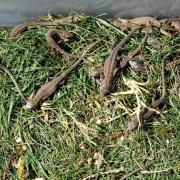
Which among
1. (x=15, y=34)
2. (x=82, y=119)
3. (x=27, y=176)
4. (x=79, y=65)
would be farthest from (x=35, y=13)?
(x=27, y=176)

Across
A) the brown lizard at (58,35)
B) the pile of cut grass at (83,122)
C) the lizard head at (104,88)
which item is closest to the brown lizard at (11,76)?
the pile of cut grass at (83,122)

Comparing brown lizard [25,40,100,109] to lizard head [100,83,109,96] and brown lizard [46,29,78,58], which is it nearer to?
brown lizard [46,29,78,58]

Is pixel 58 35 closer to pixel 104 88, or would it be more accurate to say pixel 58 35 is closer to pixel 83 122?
pixel 104 88

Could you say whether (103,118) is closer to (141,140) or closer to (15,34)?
(141,140)

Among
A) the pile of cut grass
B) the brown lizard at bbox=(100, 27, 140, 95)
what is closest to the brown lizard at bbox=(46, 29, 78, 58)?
the pile of cut grass

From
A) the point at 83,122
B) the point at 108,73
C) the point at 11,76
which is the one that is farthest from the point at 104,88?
the point at 11,76

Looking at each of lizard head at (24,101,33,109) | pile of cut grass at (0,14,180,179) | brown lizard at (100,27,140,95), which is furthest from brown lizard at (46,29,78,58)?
lizard head at (24,101,33,109)

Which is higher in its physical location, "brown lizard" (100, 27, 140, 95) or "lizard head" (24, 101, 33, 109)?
"brown lizard" (100, 27, 140, 95)

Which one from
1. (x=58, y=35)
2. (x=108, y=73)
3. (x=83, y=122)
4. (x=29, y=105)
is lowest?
(x=83, y=122)
